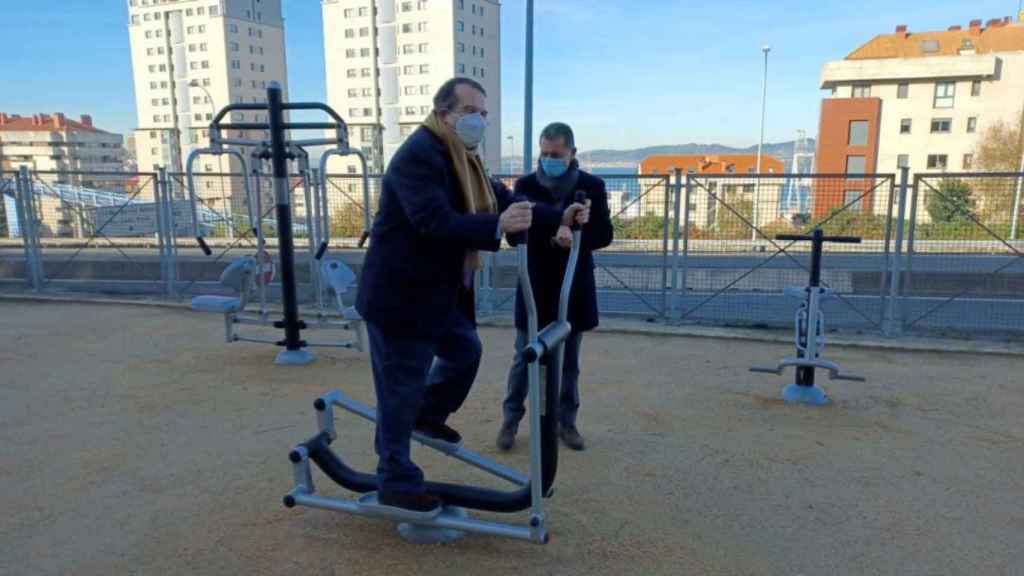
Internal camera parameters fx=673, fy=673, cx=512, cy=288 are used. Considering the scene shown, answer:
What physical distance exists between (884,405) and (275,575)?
397cm

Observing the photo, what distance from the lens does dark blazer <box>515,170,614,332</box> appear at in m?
3.67

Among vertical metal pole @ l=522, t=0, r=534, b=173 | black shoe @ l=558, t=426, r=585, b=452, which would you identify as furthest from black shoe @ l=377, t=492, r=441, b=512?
vertical metal pole @ l=522, t=0, r=534, b=173

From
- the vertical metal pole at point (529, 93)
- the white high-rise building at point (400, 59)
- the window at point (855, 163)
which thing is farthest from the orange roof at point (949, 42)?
the vertical metal pole at point (529, 93)

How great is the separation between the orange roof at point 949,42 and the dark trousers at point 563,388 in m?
54.2

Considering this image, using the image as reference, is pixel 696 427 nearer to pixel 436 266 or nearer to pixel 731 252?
pixel 436 266

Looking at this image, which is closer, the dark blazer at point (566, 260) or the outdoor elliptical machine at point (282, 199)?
the dark blazer at point (566, 260)

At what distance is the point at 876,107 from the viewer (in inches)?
1734

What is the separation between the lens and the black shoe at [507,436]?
3.78m

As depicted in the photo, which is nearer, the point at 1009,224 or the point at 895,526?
the point at 895,526

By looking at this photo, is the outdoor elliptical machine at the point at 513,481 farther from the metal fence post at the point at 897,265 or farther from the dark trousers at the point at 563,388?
the metal fence post at the point at 897,265

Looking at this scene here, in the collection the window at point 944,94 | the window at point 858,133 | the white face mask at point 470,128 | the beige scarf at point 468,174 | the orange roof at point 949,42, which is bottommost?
the beige scarf at point 468,174

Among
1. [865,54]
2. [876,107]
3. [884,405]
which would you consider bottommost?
[884,405]

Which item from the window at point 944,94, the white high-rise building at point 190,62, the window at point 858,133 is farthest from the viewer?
the white high-rise building at point 190,62

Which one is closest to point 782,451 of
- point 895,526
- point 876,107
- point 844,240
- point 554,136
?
point 895,526
